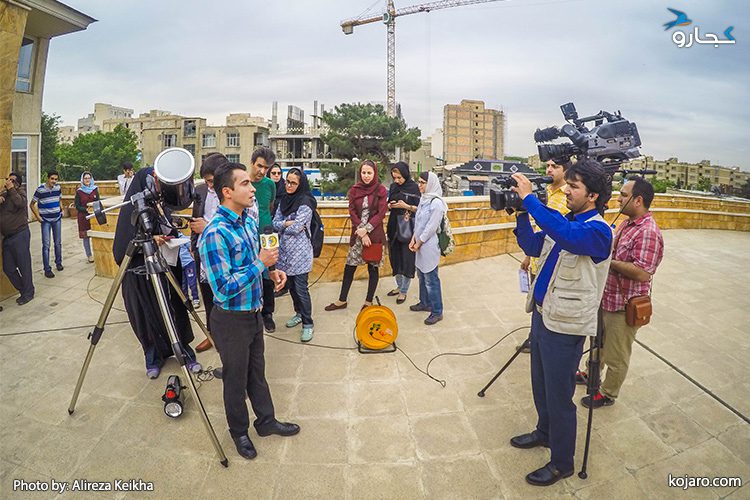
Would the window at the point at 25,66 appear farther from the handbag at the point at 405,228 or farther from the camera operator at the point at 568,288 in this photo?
the camera operator at the point at 568,288

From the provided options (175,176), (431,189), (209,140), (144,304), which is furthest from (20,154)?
(209,140)

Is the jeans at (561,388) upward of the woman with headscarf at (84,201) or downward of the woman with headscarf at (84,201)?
downward

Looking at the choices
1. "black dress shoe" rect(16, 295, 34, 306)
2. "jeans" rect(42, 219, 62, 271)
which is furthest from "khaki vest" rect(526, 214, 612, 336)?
"jeans" rect(42, 219, 62, 271)

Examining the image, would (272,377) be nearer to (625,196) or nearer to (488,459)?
(488,459)

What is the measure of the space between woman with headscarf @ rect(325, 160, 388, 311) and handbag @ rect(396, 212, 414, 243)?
0.23 metres

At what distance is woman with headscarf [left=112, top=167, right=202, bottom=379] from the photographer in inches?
109

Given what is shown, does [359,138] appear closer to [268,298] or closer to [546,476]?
[268,298]

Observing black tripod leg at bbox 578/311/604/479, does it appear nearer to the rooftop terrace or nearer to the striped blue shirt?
the rooftop terrace

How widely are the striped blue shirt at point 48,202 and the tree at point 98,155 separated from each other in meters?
40.2

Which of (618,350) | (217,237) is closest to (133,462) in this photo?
(217,237)

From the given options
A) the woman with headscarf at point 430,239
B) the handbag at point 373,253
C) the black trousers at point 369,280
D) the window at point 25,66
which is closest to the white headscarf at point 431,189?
the woman with headscarf at point 430,239

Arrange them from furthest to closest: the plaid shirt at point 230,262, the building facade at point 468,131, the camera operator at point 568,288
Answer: the building facade at point 468,131
the plaid shirt at point 230,262
the camera operator at point 568,288

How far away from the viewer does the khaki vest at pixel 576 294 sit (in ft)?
6.20

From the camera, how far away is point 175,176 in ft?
7.77
